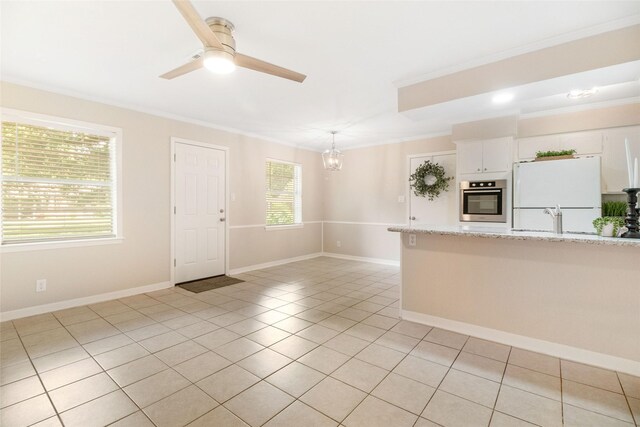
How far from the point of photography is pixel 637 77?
8.04 feet

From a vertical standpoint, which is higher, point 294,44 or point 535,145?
point 294,44

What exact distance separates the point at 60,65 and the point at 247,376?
337cm

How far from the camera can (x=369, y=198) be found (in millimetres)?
6371

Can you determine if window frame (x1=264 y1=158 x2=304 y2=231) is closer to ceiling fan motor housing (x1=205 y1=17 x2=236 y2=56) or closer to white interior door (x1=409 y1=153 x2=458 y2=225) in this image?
white interior door (x1=409 y1=153 x2=458 y2=225)

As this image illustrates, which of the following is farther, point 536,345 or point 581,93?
point 581,93

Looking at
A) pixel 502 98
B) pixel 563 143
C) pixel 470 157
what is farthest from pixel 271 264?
pixel 563 143

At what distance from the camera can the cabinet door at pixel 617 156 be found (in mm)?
3555

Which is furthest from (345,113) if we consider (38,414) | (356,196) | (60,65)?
(38,414)

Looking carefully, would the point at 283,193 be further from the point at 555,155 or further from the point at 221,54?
the point at 555,155

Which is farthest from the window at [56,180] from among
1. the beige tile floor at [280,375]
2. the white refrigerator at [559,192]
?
the white refrigerator at [559,192]

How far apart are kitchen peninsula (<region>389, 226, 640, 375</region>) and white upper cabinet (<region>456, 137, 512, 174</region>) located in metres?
1.98

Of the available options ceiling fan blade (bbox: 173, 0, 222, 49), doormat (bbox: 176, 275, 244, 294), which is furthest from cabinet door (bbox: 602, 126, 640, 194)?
doormat (bbox: 176, 275, 244, 294)

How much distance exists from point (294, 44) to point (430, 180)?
3603 millimetres

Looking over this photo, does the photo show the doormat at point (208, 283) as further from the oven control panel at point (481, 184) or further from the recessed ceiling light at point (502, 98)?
the recessed ceiling light at point (502, 98)
